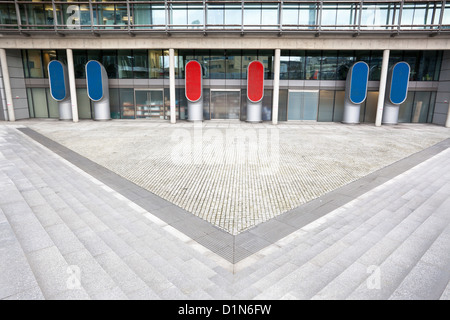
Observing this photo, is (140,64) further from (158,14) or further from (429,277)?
(429,277)

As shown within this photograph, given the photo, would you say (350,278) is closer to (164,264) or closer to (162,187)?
(164,264)

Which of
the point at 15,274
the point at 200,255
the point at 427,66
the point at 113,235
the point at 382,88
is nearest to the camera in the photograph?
the point at 15,274

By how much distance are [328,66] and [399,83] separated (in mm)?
5459

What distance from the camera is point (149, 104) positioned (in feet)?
83.5

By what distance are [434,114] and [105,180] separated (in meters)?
26.2

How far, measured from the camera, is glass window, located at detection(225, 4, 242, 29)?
22.3 m

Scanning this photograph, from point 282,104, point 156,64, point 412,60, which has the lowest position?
point 282,104

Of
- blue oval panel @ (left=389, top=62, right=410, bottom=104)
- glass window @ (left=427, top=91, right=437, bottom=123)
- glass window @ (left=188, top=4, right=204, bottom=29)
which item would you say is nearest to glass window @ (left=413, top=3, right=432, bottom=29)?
blue oval panel @ (left=389, top=62, right=410, bottom=104)

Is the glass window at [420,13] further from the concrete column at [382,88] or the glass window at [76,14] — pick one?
the glass window at [76,14]

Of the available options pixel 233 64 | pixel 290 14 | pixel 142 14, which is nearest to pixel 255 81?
pixel 233 64

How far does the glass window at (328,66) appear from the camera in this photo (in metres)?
24.2

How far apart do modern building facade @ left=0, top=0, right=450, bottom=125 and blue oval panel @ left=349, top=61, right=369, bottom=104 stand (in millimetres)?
1212

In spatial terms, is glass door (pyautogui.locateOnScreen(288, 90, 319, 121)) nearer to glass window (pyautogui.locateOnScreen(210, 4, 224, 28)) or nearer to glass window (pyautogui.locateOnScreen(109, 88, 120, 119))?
glass window (pyautogui.locateOnScreen(210, 4, 224, 28))
